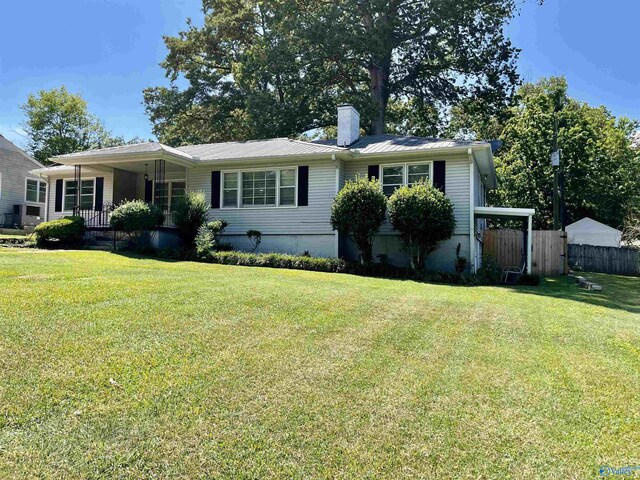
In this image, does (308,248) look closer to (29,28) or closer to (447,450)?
(447,450)

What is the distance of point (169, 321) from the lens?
5.12 meters

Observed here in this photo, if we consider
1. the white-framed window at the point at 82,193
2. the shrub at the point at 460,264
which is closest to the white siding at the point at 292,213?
the shrub at the point at 460,264

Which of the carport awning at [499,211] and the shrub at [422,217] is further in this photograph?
the carport awning at [499,211]

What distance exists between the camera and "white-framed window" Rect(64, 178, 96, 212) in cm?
1855

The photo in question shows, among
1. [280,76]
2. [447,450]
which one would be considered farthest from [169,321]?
[280,76]

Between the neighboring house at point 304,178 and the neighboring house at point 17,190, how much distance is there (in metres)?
10.3

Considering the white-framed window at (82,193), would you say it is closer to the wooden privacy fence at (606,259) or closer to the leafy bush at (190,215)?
the leafy bush at (190,215)

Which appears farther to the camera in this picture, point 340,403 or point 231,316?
point 231,316

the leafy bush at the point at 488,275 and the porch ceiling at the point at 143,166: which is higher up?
the porch ceiling at the point at 143,166

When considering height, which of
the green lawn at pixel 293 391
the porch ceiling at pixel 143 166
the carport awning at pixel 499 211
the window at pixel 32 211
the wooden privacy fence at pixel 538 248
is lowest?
the green lawn at pixel 293 391

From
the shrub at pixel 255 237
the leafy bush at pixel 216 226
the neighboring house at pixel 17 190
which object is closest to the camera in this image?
the leafy bush at pixel 216 226

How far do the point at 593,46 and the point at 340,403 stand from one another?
27.6m

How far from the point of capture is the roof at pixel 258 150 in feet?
49.7

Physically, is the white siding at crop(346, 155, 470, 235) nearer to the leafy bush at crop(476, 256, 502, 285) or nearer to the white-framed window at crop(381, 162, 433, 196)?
the white-framed window at crop(381, 162, 433, 196)
